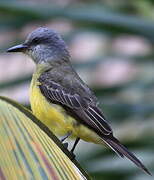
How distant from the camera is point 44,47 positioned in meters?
4.06

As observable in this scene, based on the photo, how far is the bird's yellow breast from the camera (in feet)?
10.2

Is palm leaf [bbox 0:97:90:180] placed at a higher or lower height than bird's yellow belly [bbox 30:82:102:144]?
higher

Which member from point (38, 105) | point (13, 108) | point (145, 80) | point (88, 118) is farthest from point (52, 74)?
point (13, 108)

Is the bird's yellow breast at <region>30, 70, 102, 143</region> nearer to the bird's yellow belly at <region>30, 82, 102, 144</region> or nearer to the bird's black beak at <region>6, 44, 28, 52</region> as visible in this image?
the bird's yellow belly at <region>30, 82, 102, 144</region>

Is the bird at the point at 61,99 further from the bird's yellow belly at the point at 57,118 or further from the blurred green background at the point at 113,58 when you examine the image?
the blurred green background at the point at 113,58

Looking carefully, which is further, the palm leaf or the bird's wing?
the bird's wing

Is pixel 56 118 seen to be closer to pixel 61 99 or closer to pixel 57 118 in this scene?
pixel 57 118

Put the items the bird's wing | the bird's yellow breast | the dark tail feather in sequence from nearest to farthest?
the dark tail feather, the bird's wing, the bird's yellow breast

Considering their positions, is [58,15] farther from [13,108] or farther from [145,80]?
[13,108]

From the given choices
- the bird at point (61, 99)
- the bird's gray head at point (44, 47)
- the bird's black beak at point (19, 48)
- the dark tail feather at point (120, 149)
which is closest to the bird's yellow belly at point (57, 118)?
the bird at point (61, 99)

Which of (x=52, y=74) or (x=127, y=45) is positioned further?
(x=127, y=45)

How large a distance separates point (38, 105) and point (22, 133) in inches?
68.5

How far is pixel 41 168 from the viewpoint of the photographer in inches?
59.4

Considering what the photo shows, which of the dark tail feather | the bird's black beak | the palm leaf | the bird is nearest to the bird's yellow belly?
the bird
